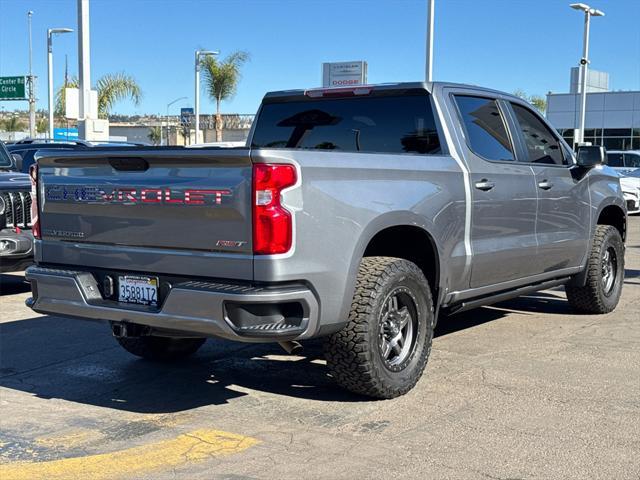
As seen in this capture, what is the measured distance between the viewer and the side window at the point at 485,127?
618 centimetres

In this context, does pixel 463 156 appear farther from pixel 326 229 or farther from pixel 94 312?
pixel 94 312

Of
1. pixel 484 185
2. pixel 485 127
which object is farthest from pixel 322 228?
pixel 485 127

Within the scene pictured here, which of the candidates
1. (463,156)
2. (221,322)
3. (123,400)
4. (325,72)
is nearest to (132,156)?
(221,322)

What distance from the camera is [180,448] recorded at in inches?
174

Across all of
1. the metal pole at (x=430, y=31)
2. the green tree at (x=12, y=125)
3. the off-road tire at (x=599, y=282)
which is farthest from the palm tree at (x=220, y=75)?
the green tree at (x=12, y=125)

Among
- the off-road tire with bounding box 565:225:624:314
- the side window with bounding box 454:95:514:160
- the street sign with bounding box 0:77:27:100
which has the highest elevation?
the street sign with bounding box 0:77:27:100

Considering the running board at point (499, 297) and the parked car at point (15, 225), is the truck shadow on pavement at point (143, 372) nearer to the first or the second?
the running board at point (499, 297)

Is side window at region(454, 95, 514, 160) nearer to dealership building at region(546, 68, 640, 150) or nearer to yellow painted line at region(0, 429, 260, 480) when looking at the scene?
yellow painted line at region(0, 429, 260, 480)

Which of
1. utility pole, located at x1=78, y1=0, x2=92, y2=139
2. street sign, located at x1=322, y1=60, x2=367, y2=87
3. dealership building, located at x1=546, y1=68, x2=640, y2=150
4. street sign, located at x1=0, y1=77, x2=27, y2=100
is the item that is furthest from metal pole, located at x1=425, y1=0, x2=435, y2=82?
street sign, located at x1=0, y1=77, x2=27, y2=100

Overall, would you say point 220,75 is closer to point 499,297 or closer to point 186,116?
point 186,116

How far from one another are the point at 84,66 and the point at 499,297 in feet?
46.2

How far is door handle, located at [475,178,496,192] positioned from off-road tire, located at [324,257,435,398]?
963 mm

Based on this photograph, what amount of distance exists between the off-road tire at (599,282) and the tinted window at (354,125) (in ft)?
8.55

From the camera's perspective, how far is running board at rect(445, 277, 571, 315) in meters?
6.08
